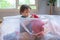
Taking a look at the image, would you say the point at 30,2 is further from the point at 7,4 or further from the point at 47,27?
the point at 47,27

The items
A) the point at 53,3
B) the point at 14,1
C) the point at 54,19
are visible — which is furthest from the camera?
the point at 14,1

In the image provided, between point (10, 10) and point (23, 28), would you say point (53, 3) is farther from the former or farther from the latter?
point (23, 28)

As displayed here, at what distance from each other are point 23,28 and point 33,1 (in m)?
3.18

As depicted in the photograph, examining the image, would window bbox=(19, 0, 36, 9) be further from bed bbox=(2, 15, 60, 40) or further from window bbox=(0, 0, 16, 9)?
bed bbox=(2, 15, 60, 40)

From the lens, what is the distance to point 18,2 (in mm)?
4492

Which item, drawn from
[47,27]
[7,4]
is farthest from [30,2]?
[47,27]

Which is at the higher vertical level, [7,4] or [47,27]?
[7,4]

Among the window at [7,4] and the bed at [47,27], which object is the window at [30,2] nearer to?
the window at [7,4]

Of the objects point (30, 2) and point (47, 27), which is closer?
point (47, 27)

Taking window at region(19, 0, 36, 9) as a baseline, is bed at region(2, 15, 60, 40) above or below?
below

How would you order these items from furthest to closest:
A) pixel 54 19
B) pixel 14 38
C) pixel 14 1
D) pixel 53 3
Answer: pixel 14 1 → pixel 53 3 → pixel 54 19 → pixel 14 38

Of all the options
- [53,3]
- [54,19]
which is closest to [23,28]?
[54,19]

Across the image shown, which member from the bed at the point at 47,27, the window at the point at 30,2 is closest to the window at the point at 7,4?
the window at the point at 30,2

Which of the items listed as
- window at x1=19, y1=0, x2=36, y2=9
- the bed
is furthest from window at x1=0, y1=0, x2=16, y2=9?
the bed
